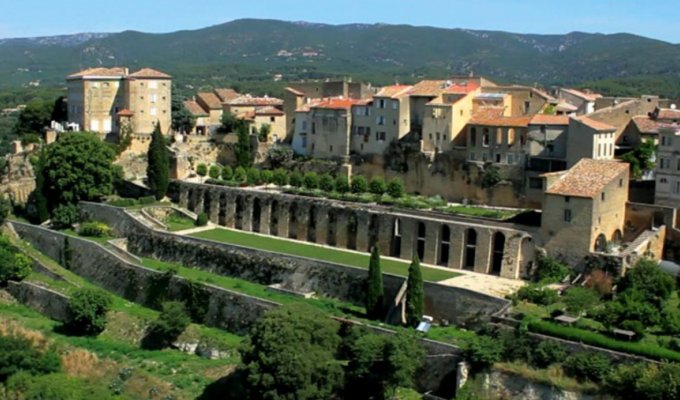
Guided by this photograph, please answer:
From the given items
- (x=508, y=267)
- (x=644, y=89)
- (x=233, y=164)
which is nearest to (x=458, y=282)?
(x=508, y=267)

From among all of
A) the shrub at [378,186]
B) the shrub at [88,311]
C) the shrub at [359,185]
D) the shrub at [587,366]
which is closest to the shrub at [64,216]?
the shrub at [88,311]

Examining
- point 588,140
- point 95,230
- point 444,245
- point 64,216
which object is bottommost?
point 95,230

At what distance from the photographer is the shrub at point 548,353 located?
3559 centimetres

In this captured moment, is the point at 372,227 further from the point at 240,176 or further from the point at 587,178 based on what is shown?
the point at 240,176

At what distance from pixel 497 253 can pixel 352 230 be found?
1006 cm

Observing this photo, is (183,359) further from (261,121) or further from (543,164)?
(261,121)

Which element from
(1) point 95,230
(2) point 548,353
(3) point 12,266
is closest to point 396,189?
(1) point 95,230

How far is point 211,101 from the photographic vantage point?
3071 inches

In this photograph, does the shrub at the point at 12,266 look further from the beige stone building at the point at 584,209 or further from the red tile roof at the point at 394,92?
the beige stone building at the point at 584,209

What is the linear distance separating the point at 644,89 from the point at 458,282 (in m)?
122

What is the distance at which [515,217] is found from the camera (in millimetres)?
47656

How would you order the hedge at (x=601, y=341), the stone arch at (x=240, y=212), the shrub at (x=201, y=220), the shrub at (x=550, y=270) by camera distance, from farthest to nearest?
the shrub at (x=201, y=220)
the stone arch at (x=240, y=212)
the shrub at (x=550, y=270)
the hedge at (x=601, y=341)

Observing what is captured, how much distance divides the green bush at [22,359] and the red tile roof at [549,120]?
29.7m

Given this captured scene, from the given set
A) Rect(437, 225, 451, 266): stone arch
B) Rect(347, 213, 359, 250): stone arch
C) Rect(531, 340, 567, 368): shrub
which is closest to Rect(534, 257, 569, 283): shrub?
Rect(437, 225, 451, 266): stone arch
